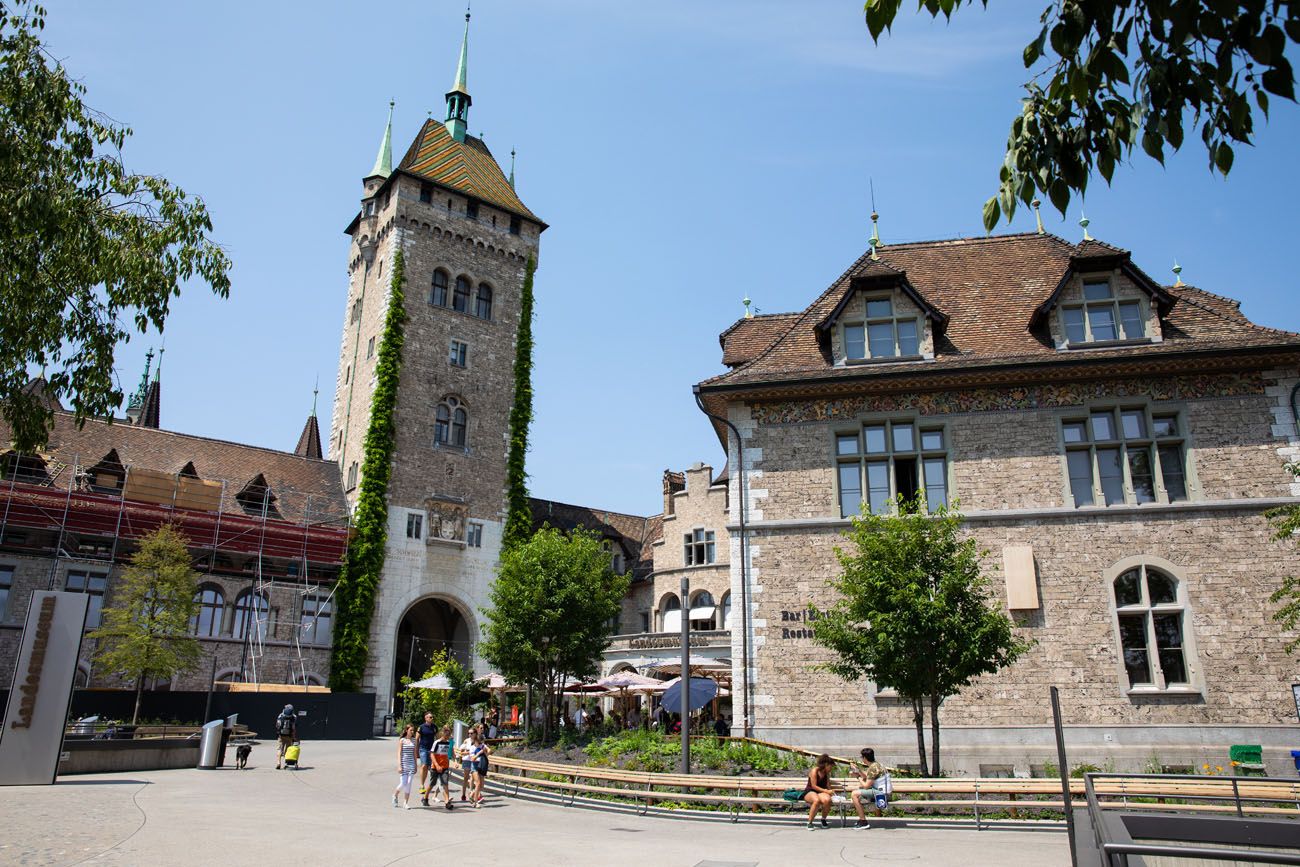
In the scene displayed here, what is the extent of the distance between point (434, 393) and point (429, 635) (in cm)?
1249

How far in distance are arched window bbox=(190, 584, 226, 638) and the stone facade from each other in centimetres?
611

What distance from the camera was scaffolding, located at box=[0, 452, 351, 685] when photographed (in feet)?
109

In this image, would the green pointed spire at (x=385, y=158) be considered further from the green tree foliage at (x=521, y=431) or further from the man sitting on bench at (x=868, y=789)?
the man sitting on bench at (x=868, y=789)

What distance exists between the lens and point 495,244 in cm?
4772

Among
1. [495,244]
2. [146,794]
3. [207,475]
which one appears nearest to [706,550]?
[495,244]

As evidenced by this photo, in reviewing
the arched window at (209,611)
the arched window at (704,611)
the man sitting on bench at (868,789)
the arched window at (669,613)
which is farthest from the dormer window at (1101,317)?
the arched window at (209,611)

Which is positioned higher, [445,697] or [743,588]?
[743,588]

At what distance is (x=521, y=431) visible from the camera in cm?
4556

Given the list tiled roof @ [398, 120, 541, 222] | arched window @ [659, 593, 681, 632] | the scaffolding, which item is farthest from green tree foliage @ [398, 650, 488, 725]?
tiled roof @ [398, 120, 541, 222]

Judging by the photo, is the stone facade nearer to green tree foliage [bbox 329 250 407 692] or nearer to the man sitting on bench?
green tree foliage [bbox 329 250 407 692]

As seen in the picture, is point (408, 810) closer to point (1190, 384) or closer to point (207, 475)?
point (1190, 384)

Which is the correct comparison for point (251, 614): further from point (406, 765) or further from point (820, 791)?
point (820, 791)

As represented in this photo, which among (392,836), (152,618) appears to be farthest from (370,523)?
(392,836)

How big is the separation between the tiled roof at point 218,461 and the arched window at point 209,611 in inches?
159
